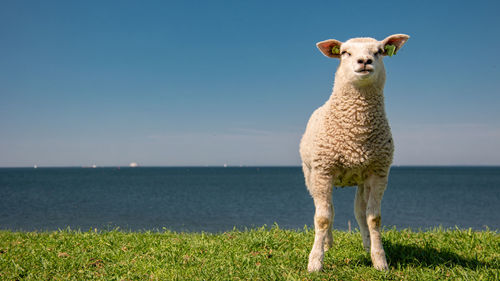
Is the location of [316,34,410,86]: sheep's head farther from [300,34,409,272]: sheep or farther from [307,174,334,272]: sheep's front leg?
[307,174,334,272]: sheep's front leg

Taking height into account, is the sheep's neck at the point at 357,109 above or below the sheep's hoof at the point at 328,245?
above

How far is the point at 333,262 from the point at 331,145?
66.8 inches

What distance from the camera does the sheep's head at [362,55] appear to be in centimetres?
403

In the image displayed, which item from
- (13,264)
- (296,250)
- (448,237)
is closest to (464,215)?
(448,237)

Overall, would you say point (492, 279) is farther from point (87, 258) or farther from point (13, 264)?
point (13, 264)

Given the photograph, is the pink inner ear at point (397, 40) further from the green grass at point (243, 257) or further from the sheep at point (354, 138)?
the green grass at point (243, 257)

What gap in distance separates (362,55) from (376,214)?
192cm

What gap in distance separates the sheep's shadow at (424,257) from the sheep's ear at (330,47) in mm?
2852

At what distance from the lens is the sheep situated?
424cm

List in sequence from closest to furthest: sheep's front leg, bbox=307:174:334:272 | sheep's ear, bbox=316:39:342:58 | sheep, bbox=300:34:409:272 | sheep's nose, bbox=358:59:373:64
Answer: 1. sheep's nose, bbox=358:59:373:64
2. sheep, bbox=300:34:409:272
3. sheep's front leg, bbox=307:174:334:272
4. sheep's ear, bbox=316:39:342:58

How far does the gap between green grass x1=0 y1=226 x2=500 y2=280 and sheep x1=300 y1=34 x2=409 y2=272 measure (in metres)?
0.47

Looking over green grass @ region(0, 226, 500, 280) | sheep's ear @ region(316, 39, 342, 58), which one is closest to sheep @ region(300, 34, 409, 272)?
sheep's ear @ region(316, 39, 342, 58)

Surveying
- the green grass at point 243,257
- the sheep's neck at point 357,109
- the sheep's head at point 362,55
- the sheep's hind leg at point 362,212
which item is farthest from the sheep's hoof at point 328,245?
the sheep's head at point 362,55

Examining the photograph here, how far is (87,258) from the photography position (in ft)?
17.4
